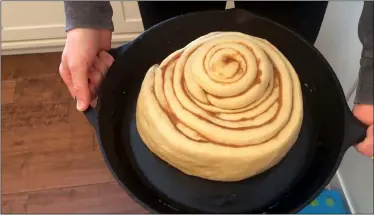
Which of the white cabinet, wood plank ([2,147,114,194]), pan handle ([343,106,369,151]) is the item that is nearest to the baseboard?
the white cabinet

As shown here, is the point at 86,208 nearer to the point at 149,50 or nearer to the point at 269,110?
the point at 149,50

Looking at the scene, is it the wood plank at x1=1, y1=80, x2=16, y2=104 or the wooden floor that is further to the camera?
the wood plank at x1=1, y1=80, x2=16, y2=104

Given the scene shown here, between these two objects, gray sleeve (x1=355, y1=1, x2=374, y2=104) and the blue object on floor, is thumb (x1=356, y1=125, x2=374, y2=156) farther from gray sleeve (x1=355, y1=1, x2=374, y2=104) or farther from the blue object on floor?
the blue object on floor

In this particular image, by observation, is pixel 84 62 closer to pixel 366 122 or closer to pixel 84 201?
pixel 366 122

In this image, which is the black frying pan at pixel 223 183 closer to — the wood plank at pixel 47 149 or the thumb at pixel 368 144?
the thumb at pixel 368 144

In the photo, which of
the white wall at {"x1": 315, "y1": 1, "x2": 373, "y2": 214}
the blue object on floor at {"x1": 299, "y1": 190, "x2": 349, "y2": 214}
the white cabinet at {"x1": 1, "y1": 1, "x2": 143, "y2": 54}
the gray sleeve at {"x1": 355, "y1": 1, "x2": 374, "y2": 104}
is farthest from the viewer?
the white cabinet at {"x1": 1, "y1": 1, "x2": 143, "y2": 54}

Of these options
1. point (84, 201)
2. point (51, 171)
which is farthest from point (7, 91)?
point (84, 201)

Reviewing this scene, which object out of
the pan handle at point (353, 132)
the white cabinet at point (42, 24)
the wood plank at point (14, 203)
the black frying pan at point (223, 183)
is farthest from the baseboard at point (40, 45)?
the pan handle at point (353, 132)
